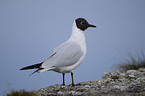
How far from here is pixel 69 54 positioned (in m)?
6.58

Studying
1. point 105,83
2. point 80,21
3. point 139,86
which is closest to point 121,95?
point 139,86

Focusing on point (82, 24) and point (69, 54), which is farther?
point (82, 24)

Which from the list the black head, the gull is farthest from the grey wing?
the black head

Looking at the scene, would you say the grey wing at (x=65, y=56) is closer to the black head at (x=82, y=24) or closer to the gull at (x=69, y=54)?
the gull at (x=69, y=54)

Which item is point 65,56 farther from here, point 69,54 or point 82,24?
point 82,24

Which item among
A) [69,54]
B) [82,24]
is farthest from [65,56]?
[82,24]

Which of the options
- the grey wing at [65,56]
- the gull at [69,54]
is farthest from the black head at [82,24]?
the grey wing at [65,56]

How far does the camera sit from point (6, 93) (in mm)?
5617

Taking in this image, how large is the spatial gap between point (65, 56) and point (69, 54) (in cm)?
14

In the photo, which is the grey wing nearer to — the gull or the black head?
the gull

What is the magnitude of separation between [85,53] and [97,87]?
3.99 feet

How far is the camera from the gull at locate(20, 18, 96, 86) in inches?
253

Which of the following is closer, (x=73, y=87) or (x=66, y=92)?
(x=66, y=92)

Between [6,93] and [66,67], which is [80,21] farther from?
[6,93]
